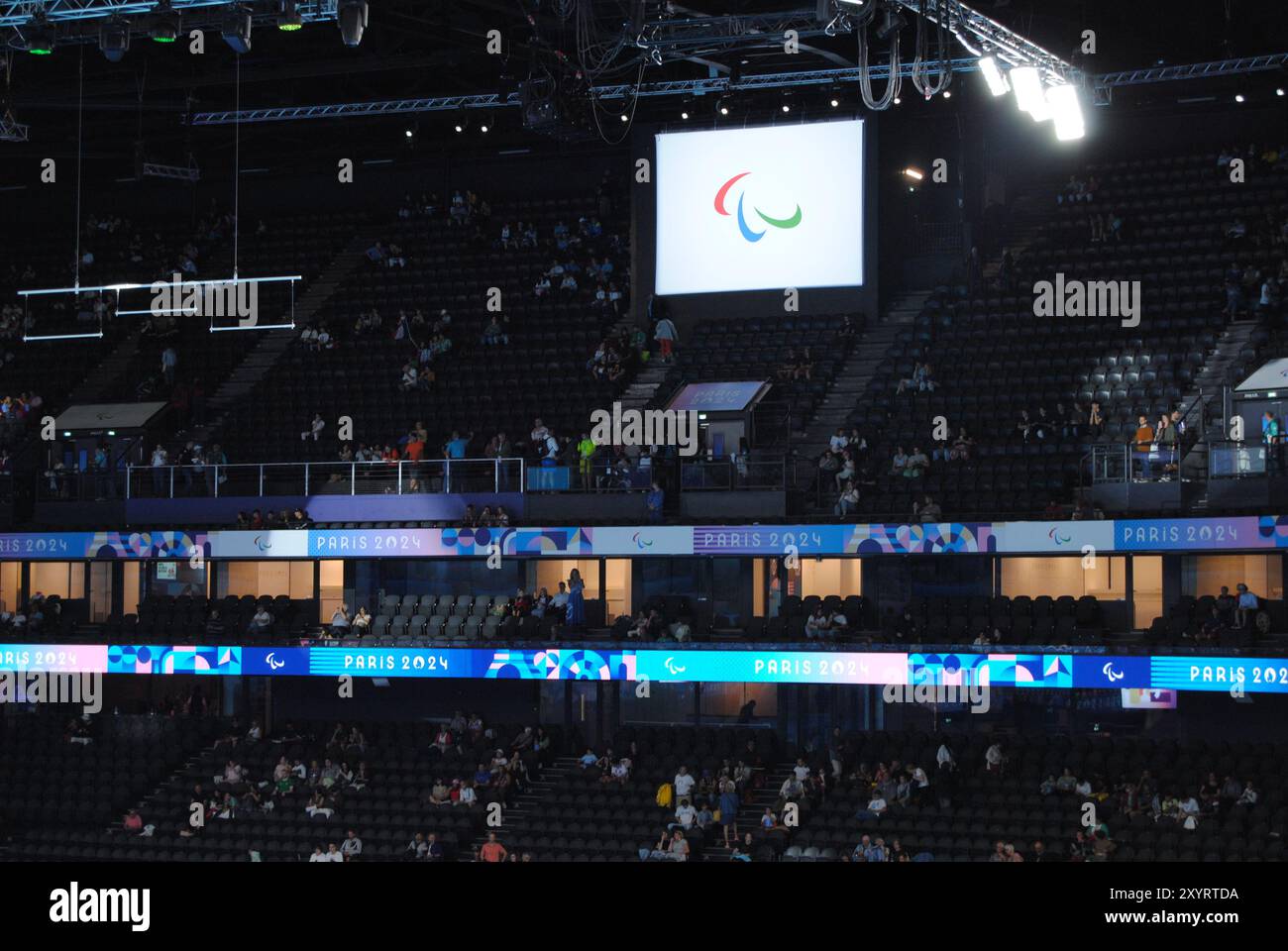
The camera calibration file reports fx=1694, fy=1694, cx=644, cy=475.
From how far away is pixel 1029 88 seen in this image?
29234 mm

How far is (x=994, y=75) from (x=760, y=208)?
7.66 m

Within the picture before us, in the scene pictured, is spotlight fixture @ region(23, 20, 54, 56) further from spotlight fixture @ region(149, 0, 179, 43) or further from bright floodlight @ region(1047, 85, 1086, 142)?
bright floodlight @ region(1047, 85, 1086, 142)

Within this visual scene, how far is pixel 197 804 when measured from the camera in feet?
93.8

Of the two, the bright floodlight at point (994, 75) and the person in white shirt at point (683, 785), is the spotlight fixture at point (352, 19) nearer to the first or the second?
the bright floodlight at point (994, 75)

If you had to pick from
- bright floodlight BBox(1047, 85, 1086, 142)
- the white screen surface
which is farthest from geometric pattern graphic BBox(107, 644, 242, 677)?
bright floodlight BBox(1047, 85, 1086, 142)

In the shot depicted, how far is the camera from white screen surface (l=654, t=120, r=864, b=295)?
35.4m

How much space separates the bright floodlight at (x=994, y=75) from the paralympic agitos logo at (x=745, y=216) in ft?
22.7

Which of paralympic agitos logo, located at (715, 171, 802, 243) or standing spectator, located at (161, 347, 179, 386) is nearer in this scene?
paralympic agitos logo, located at (715, 171, 802, 243)

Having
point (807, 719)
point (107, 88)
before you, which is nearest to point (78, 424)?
point (107, 88)

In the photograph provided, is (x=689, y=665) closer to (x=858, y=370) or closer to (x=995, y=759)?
(x=995, y=759)

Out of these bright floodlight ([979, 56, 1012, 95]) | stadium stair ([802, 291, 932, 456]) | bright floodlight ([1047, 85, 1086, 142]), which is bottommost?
stadium stair ([802, 291, 932, 456])

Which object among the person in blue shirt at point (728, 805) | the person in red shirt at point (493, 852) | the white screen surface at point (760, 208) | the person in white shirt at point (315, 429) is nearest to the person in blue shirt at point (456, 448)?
the person in white shirt at point (315, 429)

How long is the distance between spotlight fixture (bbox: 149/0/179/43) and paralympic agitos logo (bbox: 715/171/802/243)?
16216 mm

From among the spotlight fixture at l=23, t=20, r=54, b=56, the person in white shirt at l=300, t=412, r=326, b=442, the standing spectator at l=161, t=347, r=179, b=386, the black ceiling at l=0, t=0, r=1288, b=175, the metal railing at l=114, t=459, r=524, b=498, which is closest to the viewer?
the spotlight fixture at l=23, t=20, r=54, b=56
